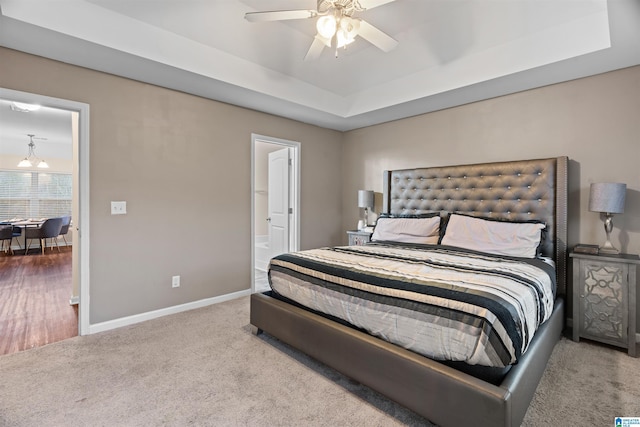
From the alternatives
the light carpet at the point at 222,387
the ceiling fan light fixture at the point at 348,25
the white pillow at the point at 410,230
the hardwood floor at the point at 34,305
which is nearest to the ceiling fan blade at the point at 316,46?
the ceiling fan light fixture at the point at 348,25

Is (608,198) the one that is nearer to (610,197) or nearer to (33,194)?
(610,197)

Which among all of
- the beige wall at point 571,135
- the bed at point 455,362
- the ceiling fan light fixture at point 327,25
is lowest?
the bed at point 455,362

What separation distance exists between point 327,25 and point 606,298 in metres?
3.03

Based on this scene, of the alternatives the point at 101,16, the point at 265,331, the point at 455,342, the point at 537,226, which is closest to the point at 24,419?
the point at 265,331

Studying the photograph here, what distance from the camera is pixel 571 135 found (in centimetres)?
297

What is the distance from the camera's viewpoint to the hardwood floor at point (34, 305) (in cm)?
275

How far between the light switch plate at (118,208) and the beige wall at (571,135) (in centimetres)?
342

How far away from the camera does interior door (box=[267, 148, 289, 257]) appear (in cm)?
465

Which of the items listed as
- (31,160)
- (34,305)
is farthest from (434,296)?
(31,160)

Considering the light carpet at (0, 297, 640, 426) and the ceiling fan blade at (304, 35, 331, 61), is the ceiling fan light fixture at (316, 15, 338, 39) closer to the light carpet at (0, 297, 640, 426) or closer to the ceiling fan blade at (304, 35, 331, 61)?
the ceiling fan blade at (304, 35, 331, 61)

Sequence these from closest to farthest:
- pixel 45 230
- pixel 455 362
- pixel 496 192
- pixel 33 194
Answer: pixel 455 362 → pixel 496 192 → pixel 45 230 → pixel 33 194

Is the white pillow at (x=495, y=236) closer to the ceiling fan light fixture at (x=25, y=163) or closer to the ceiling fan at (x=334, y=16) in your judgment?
the ceiling fan at (x=334, y=16)

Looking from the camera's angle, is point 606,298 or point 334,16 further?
point 606,298

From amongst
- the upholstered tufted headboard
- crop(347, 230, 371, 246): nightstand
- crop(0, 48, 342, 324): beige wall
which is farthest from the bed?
crop(0, 48, 342, 324): beige wall
